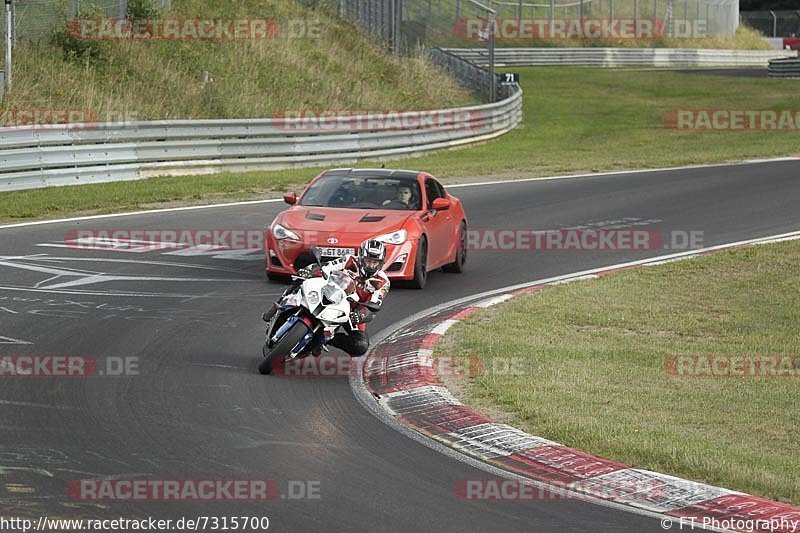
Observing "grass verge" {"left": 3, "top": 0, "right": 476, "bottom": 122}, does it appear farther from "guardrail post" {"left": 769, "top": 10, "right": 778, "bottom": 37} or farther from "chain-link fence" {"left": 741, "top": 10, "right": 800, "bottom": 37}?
"chain-link fence" {"left": 741, "top": 10, "right": 800, "bottom": 37}

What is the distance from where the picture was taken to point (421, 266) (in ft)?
49.1

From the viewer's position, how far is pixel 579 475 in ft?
24.4

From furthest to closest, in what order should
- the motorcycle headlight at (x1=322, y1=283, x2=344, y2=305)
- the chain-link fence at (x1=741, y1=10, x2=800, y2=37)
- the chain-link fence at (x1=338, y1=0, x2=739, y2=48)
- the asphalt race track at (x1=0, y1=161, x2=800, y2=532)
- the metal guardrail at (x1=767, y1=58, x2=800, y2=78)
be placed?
1. the chain-link fence at (x1=741, y1=10, x2=800, y2=37)
2. the metal guardrail at (x1=767, y1=58, x2=800, y2=78)
3. the chain-link fence at (x1=338, y1=0, x2=739, y2=48)
4. the motorcycle headlight at (x1=322, y1=283, x2=344, y2=305)
5. the asphalt race track at (x1=0, y1=161, x2=800, y2=532)

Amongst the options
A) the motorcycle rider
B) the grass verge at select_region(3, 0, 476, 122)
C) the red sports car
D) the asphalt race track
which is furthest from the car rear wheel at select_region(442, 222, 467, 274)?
the grass verge at select_region(3, 0, 476, 122)

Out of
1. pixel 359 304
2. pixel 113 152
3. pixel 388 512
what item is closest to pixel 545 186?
pixel 113 152

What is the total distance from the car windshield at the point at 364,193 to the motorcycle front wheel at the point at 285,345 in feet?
17.6

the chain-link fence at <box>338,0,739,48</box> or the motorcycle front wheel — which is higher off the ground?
the chain-link fence at <box>338,0,739,48</box>

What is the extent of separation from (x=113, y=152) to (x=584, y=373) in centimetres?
1581

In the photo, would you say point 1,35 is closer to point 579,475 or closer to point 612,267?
point 612,267

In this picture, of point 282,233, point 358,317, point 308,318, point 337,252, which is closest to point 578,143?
point 282,233

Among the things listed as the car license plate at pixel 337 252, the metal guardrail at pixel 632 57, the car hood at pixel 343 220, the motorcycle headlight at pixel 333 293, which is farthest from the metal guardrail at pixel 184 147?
the metal guardrail at pixel 632 57

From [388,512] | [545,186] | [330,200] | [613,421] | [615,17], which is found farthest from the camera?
[615,17]

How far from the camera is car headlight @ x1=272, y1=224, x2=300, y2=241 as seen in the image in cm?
1460

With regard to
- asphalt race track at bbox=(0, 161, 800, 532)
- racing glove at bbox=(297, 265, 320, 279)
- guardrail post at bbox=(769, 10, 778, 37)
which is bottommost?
asphalt race track at bbox=(0, 161, 800, 532)
